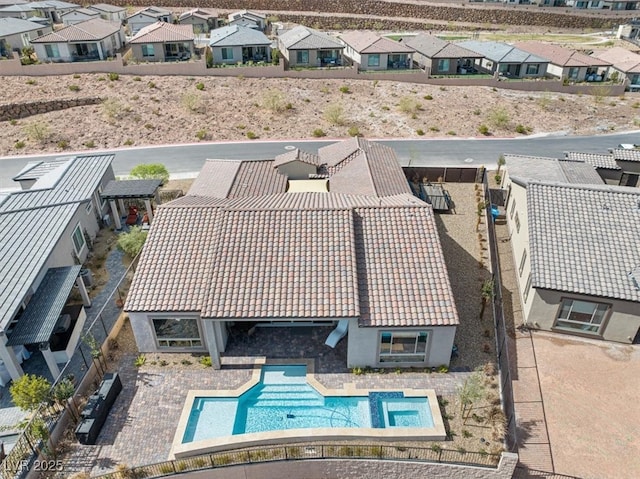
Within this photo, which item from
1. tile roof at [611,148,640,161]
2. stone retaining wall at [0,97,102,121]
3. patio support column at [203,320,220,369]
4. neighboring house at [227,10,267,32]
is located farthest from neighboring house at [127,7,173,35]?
patio support column at [203,320,220,369]

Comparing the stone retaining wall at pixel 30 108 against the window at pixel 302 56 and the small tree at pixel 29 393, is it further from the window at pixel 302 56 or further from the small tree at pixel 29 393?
the small tree at pixel 29 393

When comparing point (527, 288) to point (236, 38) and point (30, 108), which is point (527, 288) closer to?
point (30, 108)

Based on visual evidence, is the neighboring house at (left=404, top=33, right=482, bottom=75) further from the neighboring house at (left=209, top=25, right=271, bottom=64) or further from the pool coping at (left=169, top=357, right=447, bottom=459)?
the pool coping at (left=169, top=357, right=447, bottom=459)

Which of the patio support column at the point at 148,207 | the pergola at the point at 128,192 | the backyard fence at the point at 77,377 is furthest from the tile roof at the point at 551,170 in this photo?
the backyard fence at the point at 77,377

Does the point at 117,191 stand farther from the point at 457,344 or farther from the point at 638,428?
the point at 638,428

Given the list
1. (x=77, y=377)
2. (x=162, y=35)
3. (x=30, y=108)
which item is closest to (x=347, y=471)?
(x=77, y=377)

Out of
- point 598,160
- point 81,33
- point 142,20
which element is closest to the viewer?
point 598,160

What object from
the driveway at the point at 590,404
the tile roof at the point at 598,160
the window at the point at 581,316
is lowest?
the driveway at the point at 590,404
